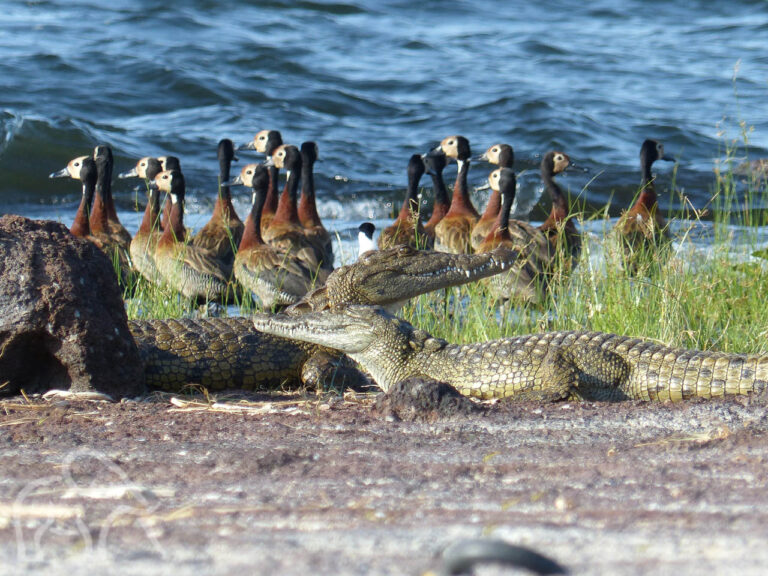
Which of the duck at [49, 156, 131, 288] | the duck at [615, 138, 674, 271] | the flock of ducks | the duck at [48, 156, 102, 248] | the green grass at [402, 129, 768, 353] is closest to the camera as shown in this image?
the green grass at [402, 129, 768, 353]

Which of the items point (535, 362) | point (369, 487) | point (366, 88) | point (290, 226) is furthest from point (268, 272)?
point (366, 88)

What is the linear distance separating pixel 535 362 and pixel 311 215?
23.1 ft

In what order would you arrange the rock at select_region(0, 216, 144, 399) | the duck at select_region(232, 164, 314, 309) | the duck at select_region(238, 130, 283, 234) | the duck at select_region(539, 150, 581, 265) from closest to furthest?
the rock at select_region(0, 216, 144, 399) → the duck at select_region(232, 164, 314, 309) → the duck at select_region(539, 150, 581, 265) → the duck at select_region(238, 130, 283, 234)

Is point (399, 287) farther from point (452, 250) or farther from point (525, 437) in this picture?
point (452, 250)

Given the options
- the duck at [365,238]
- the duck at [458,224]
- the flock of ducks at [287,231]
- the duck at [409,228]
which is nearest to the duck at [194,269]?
the flock of ducks at [287,231]

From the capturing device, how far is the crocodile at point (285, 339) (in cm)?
582

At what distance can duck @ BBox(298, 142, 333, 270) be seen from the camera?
10.7 meters

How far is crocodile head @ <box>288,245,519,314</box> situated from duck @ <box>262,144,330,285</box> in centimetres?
319

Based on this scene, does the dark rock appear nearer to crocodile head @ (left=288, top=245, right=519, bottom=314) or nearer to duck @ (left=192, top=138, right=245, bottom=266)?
crocodile head @ (left=288, top=245, right=519, bottom=314)

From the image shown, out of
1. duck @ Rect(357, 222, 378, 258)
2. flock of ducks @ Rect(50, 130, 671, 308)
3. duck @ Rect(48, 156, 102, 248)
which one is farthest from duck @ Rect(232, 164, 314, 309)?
duck @ Rect(48, 156, 102, 248)

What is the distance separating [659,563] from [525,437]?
1.55m

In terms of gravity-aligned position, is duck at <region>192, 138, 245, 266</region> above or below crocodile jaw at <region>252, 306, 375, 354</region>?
above

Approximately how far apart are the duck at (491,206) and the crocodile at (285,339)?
4294mm

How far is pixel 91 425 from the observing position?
4.04 m
